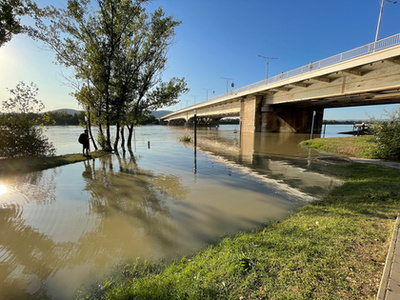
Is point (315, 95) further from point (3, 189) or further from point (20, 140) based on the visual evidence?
point (20, 140)

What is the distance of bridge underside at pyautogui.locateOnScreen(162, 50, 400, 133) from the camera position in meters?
16.6

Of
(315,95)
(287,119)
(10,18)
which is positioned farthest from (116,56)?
(287,119)

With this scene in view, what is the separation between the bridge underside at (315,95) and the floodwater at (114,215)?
50.3ft

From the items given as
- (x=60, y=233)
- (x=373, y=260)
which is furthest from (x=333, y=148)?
(x=60, y=233)

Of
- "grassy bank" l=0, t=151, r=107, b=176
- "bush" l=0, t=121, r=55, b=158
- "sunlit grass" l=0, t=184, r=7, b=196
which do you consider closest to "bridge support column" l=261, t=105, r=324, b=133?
"grassy bank" l=0, t=151, r=107, b=176

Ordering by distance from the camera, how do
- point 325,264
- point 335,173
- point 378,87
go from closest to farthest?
point 325,264
point 335,173
point 378,87

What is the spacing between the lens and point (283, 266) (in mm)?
2443

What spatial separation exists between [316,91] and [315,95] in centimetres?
50

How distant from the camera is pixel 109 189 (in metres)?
6.63

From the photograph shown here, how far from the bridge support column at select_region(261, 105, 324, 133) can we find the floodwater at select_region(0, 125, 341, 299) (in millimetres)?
27196

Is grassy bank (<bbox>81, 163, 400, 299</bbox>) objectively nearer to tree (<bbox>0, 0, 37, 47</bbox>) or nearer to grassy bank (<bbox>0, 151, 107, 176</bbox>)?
grassy bank (<bbox>0, 151, 107, 176</bbox>)

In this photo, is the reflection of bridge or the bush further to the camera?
the reflection of bridge

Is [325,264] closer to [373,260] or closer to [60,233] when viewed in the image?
[373,260]

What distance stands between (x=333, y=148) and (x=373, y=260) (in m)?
14.8
